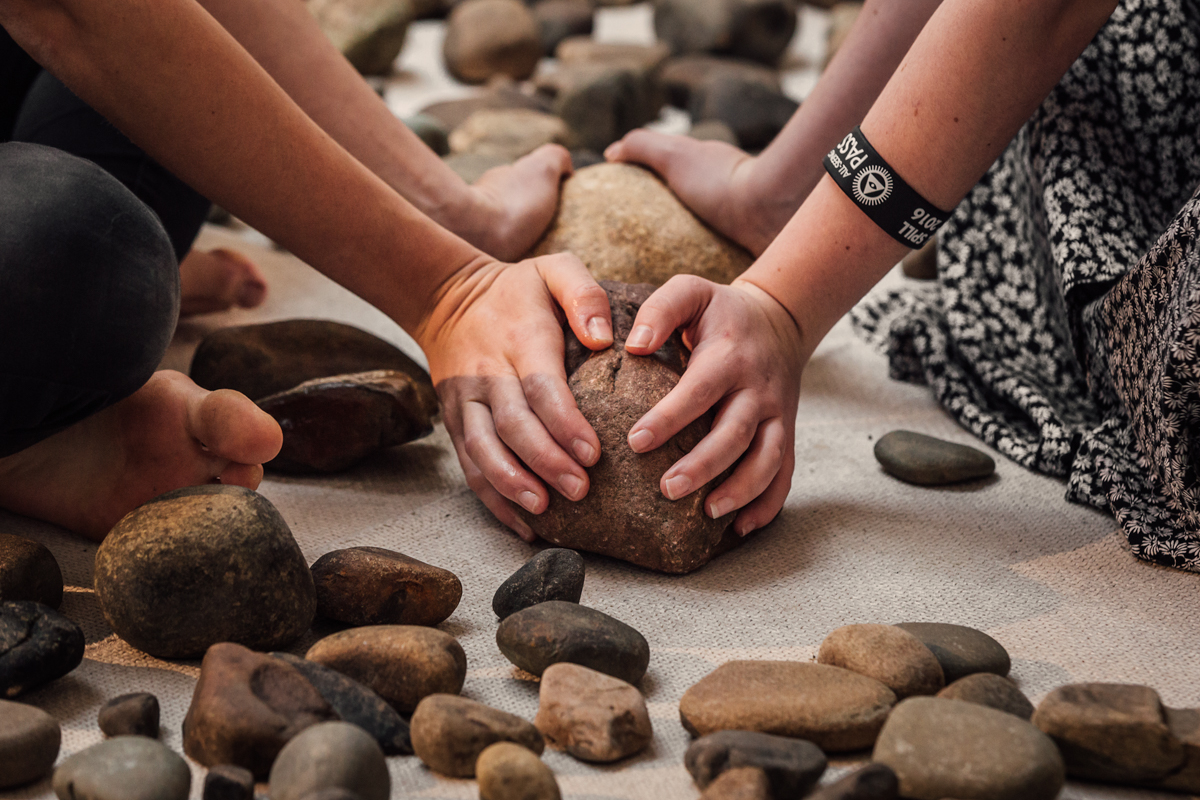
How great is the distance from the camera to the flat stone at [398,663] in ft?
2.63

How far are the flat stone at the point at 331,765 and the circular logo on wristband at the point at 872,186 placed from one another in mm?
781

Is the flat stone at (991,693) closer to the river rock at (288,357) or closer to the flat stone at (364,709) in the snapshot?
the flat stone at (364,709)

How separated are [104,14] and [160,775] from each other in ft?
2.27

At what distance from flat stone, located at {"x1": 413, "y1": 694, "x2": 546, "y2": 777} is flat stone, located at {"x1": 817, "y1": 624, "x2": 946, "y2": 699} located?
28cm

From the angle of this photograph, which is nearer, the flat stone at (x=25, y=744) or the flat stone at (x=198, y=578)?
the flat stone at (x=25, y=744)

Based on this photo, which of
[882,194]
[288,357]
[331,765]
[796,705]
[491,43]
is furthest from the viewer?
[491,43]

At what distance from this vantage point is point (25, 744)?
70cm

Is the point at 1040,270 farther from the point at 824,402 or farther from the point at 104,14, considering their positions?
the point at 104,14

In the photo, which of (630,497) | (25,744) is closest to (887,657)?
(630,497)

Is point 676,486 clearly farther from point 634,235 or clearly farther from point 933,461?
point 634,235

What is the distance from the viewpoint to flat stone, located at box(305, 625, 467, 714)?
0.80 meters

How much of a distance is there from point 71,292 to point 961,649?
2.82ft

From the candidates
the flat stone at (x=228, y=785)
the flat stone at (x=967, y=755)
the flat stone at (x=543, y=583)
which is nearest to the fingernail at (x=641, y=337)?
the flat stone at (x=543, y=583)

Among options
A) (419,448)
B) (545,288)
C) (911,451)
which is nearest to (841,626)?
(911,451)
